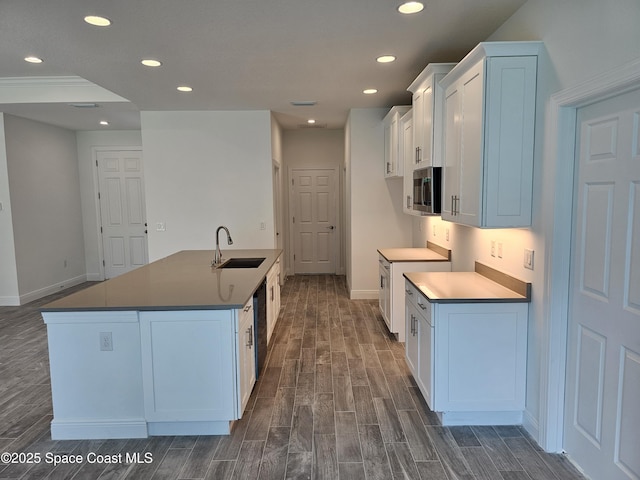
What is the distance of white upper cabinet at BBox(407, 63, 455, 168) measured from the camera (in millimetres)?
3205

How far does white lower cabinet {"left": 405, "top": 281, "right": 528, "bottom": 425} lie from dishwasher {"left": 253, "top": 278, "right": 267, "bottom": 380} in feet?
4.33

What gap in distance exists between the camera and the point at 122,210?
740 cm

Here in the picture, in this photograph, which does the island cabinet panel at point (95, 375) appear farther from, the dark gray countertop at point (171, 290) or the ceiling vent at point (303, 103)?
the ceiling vent at point (303, 103)

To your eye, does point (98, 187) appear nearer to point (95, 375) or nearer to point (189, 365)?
point (95, 375)

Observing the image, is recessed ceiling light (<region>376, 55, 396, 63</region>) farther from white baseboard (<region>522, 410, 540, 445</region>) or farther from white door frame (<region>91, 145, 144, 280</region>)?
white door frame (<region>91, 145, 144, 280</region>)

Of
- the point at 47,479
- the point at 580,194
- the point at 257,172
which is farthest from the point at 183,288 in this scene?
the point at 257,172

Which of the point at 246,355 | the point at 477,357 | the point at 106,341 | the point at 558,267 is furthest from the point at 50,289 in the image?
the point at 558,267

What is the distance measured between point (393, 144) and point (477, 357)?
3.04m

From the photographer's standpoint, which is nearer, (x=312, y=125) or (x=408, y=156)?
(x=408, y=156)

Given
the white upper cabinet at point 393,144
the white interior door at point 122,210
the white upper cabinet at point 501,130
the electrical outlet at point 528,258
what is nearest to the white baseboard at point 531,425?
the electrical outlet at point 528,258

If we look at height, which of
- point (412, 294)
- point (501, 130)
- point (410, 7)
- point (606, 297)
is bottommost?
point (412, 294)

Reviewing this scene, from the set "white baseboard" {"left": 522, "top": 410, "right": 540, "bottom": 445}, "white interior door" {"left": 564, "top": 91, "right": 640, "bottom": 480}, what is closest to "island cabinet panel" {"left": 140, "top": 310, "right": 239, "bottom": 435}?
"white baseboard" {"left": 522, "top": 410, "right": 540, "bottom": 445}

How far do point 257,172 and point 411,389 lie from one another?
3672mm

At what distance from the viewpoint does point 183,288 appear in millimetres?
2865
